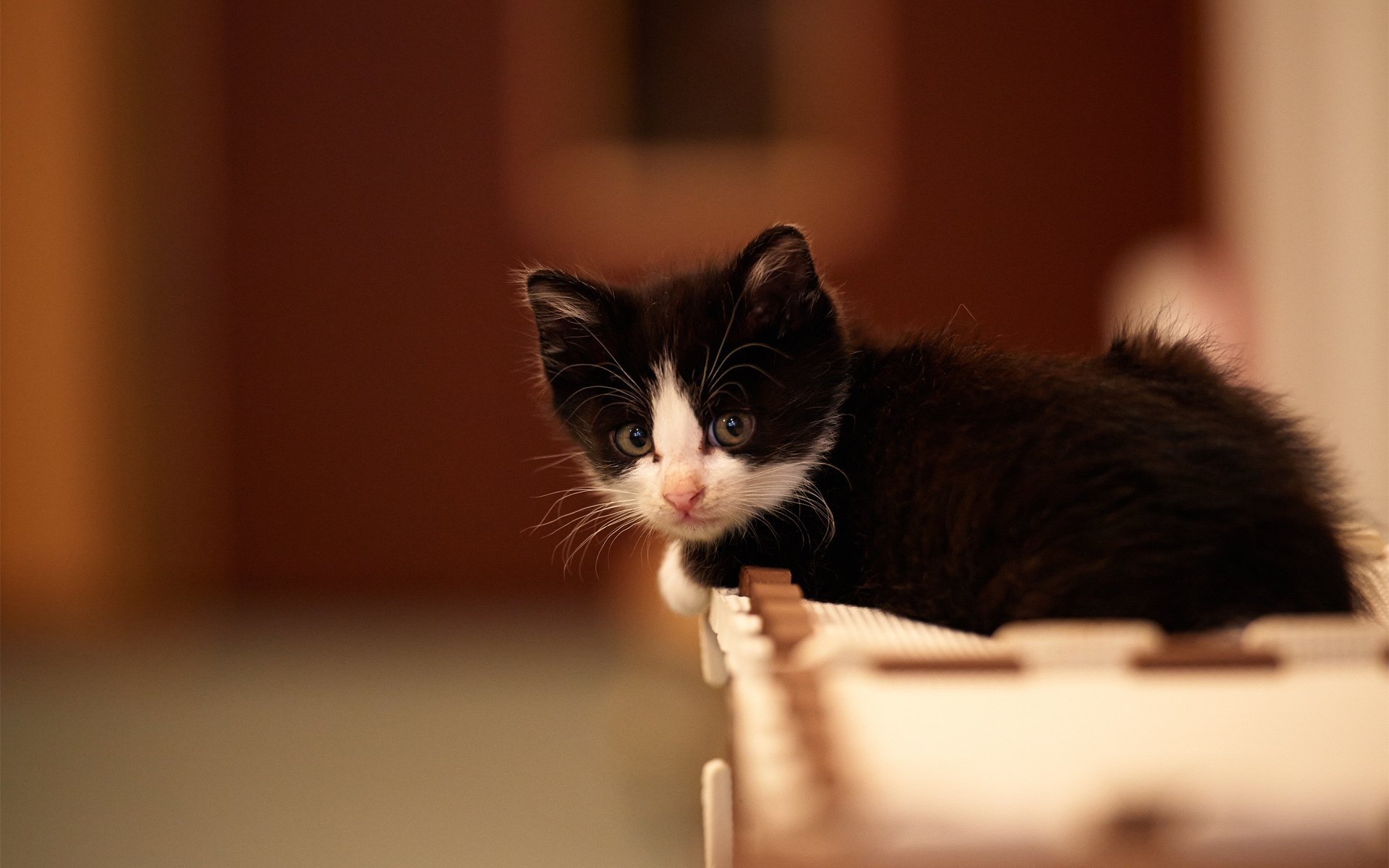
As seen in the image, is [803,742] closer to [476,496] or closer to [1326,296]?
[1326,296]

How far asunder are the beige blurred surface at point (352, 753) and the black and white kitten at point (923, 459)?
3.76 feet

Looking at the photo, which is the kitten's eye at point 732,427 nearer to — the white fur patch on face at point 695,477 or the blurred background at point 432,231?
the white fur patch on face at point 695,477

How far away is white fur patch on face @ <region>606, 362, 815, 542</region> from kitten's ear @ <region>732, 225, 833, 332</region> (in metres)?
0.13

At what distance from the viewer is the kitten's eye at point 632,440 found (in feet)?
4.36

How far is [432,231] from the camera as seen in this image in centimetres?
418

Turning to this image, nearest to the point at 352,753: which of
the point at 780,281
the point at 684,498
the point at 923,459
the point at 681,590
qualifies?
the point at 681,590

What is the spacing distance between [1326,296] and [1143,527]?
8.72ft

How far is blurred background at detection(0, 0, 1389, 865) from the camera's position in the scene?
3.83 meters

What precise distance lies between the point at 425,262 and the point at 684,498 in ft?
10.5

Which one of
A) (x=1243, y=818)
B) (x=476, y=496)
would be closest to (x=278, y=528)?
(x=476, y=496)

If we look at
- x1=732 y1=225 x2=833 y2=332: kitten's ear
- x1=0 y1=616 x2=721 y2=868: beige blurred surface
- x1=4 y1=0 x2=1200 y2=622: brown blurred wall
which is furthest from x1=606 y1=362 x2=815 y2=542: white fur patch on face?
x1=4 y1=0 x2=1200 y2=622: brown blurred wall

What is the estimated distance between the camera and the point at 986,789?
0.68m

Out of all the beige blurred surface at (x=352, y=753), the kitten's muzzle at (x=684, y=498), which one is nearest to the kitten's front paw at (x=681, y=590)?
the kitten's muzzle at (x=684, y=498)

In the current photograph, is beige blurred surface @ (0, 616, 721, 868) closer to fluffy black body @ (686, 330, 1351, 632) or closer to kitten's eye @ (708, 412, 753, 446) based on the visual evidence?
kitten's eye @ (708, 412, 753, 446)
